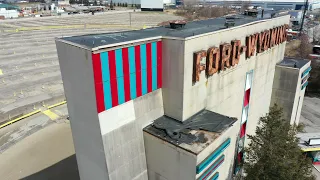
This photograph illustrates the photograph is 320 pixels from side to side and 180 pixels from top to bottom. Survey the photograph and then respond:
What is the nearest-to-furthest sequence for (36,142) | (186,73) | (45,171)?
(186,73) < (45,171) < (36,142)

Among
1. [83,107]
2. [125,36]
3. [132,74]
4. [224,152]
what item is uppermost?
[125,36]

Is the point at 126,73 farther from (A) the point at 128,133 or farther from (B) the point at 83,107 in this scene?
(A) the point at 128,133

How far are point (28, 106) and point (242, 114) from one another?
2777cm

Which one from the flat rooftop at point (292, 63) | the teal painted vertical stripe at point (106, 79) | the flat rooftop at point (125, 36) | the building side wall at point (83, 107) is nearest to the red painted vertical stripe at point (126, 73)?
the flat rooftop at point (125, 36)

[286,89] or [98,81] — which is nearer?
[98,81]

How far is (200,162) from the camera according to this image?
12.0 m

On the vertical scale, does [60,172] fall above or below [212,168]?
below

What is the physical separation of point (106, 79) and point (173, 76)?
12.8ft

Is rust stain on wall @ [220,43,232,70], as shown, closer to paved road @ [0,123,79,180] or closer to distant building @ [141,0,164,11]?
paved road @ [0,123,79,180]

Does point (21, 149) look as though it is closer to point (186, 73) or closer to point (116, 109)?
point (116, 109)

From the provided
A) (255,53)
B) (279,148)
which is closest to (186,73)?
(279,148)

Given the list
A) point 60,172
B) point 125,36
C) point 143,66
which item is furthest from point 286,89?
point 60,172

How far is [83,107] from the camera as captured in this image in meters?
12.6

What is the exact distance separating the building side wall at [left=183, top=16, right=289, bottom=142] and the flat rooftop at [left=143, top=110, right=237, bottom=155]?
24.7 inches
